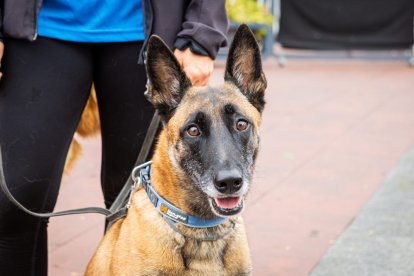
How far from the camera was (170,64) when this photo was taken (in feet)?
10.0

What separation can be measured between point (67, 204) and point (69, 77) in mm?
2837

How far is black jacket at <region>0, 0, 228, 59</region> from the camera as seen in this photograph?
9.73 feet

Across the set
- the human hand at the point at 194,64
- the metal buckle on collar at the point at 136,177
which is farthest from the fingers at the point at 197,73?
the metal buckle on collar at the point at 136,177

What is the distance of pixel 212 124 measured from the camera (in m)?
2.96

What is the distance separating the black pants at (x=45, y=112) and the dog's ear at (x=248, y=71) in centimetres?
40

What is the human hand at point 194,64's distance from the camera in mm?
3154

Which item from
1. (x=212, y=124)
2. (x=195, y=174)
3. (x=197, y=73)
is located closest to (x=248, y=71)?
(x=197, y=73)

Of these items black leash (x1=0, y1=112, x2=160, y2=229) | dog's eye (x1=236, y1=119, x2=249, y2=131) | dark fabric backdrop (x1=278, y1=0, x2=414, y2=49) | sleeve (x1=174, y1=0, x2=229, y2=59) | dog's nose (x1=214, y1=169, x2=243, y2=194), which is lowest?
dark fabric backdrop (x1=278, y1=0, x2=414, y2=49)

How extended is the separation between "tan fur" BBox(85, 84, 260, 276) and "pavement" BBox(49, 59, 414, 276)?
27.4 inches

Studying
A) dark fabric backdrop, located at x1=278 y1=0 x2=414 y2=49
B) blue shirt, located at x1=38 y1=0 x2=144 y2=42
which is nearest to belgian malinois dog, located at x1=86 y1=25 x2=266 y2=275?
blue shirt, located at x1=38 y1=0 x2=144 y2=42

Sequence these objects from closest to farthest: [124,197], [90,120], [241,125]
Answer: [241,125] < [124,197] < [90,120]

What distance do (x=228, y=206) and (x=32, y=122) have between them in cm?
88

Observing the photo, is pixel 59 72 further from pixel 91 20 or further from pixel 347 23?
pixel 347 23

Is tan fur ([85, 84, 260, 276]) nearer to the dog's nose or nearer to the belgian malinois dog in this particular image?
the belgian malinois dog
